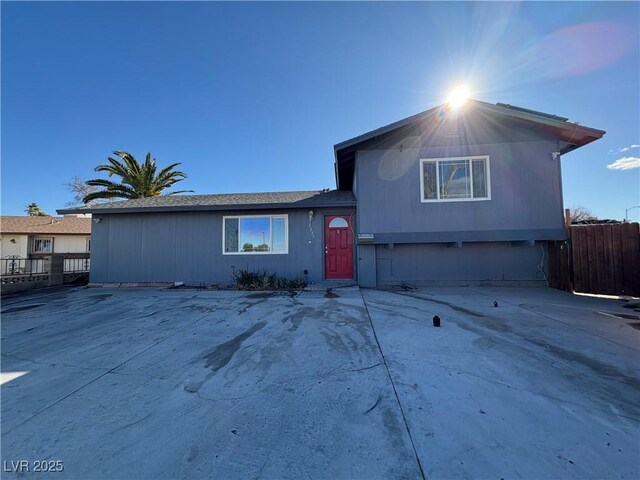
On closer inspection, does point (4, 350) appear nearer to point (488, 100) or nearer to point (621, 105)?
point (488, 100)

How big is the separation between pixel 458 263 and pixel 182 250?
9641 mm

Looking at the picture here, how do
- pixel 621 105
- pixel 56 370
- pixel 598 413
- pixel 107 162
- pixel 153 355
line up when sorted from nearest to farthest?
pixel 598 413, pixel 56 370, pixel 153 355, pixel 621 105, pixel 107 162

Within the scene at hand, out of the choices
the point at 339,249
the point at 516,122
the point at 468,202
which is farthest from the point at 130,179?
the point at 516,122

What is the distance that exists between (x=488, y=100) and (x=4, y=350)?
12267 millimetres

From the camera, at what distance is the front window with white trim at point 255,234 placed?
9000 mm

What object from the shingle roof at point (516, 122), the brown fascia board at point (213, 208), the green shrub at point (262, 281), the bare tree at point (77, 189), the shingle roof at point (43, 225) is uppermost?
the bare tree at point (77, 189)

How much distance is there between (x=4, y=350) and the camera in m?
3.71

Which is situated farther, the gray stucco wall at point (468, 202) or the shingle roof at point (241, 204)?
the shingle roof at point (241, 204)

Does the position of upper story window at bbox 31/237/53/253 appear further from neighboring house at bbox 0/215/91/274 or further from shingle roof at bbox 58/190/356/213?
shingle roof at bbox 58/190/356/213

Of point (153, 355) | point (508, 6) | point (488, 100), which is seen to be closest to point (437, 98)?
point (488, 100)

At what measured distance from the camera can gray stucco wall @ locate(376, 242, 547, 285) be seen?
7.89m

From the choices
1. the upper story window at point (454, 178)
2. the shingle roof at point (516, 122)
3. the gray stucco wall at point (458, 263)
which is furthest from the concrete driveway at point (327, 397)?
the shingle roof at point (516, 122)

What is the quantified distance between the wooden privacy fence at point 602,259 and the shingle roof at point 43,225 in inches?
1072

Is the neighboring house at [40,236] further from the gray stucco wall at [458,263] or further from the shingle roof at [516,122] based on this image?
the gray stucco wall at [458,263]
